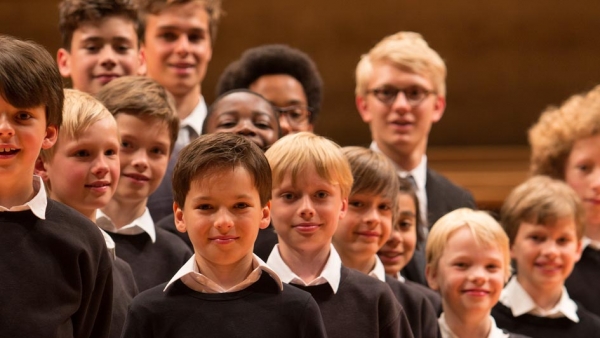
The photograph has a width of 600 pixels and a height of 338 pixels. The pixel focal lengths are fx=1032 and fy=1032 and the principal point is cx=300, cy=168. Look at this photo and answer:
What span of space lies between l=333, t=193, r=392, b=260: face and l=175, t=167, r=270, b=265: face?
2.78 feet

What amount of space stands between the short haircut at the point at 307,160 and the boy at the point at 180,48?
1330 millimetres

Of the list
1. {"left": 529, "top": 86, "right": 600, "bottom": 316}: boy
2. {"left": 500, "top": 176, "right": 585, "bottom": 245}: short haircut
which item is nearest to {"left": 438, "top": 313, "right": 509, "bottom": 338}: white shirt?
{"left": 500, "top": 176, "right": 585, "bottom": 245}: short haircut

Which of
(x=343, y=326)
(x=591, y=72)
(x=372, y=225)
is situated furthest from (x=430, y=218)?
(x=591, y=72)

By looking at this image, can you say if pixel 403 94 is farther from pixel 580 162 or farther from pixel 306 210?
pixel 306 210

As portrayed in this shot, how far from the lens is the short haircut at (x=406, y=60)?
4.30m

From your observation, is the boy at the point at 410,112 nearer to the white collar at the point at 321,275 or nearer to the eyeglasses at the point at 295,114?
the eyeglasses at the point at 295,114

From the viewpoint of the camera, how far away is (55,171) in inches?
121

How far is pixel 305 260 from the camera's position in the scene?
9.98 feet

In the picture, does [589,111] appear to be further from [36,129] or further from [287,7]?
[36,129]

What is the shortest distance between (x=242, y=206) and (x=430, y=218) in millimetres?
1760

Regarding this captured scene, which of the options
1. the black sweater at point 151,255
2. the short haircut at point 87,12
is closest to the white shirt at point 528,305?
the black sweater at point 151,255

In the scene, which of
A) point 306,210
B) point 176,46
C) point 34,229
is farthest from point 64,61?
point 34,229

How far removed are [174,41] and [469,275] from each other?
65.9 inches

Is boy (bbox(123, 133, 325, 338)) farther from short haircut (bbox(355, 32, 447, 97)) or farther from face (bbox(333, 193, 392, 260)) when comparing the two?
short haircut (bbox(355, 32, 447, 97))
